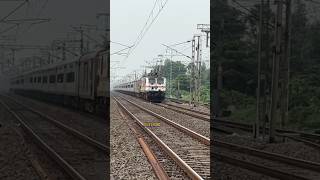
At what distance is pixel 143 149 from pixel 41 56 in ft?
166

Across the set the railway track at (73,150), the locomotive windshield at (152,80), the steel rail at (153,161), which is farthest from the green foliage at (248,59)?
the steel rail at (153,161)

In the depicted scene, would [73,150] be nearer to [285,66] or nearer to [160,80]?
[285,66]

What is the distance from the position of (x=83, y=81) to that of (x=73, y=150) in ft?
37.5

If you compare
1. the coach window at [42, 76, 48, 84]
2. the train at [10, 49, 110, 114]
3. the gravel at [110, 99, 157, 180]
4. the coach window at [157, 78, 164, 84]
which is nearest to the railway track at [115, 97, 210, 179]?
the gravel at [110, 99, 157, 180]

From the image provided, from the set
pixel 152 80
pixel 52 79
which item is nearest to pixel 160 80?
pixel 152 80

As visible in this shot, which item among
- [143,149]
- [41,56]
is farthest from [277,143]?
[41,56]

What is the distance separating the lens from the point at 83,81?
77.6 ft

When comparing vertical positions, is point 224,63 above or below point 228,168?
above

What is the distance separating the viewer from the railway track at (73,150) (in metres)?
9.55

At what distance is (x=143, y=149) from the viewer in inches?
511

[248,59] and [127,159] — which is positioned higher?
[248,59]

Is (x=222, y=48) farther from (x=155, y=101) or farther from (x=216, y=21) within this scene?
(x=155, y=101)

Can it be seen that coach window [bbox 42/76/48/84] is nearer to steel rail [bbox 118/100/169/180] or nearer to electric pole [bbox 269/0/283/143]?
steel rail [bbox 118/100/169/180]

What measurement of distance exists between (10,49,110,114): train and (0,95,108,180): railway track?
267 cm
